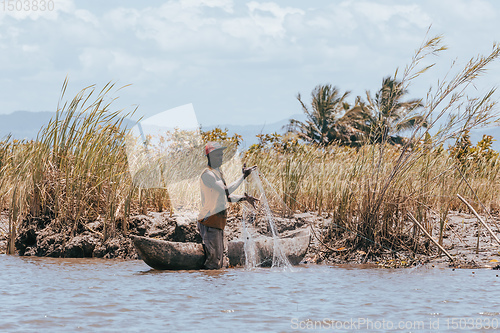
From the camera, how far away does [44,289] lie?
7.16 meters

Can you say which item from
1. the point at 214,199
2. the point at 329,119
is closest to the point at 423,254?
the point at 214,199

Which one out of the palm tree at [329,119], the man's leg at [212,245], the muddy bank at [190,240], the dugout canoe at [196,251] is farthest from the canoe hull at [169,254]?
the palm tree at [329,119]

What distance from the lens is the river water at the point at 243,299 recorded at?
564 centimetres

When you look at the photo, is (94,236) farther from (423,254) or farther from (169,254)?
(423,254)

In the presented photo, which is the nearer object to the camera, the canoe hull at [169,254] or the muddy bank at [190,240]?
the canoe hull at [169,254]

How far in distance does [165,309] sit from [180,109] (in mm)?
5026

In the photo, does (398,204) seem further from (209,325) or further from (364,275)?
(209,325)

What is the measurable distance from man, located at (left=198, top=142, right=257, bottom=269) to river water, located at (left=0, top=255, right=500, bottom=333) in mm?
428

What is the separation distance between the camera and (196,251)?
27.9ft

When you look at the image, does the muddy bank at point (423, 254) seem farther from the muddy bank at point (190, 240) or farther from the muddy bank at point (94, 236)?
the muddy bank at point (94, 236)

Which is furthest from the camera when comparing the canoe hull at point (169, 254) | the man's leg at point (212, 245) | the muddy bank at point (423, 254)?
the muddy bank at point (423, 254)

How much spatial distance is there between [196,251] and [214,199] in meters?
0.85

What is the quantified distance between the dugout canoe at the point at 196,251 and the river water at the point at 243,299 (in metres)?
0.18

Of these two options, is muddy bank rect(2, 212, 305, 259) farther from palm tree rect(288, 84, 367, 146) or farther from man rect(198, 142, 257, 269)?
palm tree rect(288, 84, 367, 146)
